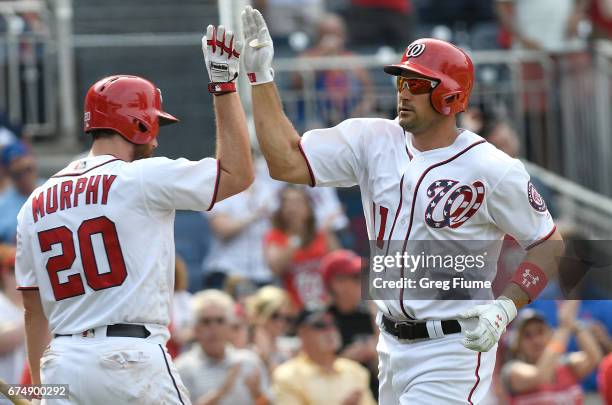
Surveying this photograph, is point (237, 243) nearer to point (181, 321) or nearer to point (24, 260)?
point (181, 321)

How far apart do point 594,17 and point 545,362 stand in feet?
14.1

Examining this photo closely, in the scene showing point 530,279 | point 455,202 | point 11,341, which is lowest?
point 11,341

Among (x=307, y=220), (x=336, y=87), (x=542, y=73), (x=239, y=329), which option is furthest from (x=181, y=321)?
(x=542, y=73)

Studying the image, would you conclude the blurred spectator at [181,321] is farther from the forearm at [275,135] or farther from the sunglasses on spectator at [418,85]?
the sunglasses on spectator at [418,85]

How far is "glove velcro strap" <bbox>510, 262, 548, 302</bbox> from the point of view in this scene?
19.6 ft

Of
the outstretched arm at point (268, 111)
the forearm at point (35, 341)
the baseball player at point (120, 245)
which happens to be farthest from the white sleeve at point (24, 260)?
the outstretched arm at point (268, 111)

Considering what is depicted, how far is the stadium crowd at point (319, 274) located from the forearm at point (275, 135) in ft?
7.49

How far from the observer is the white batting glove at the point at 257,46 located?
235 inches

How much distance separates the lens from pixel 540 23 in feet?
39.9

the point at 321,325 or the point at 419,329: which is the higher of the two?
the point at 419,329

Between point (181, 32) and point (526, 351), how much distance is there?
16.8ft

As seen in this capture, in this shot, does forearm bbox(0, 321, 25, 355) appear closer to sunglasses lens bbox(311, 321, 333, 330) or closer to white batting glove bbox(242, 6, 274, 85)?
sunglasses lens bbox(311, 321, 333, 330)

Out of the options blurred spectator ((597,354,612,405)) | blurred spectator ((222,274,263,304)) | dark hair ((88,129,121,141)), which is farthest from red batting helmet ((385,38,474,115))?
blurred spectator ((222,274,263,304))

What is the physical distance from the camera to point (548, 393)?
8789 millimetres
